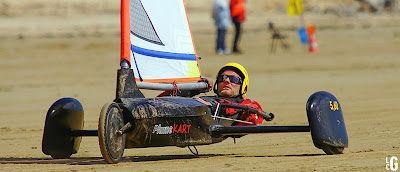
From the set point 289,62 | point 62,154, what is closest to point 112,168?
point 62,154

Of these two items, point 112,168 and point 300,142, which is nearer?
point 112,168

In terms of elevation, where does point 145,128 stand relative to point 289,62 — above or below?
above

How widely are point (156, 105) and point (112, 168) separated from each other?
2.45 ft

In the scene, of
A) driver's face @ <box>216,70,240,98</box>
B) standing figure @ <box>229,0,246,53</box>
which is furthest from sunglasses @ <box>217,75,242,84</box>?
standing figure @ <box>229,0,246,53</box>

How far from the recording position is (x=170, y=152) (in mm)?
9102

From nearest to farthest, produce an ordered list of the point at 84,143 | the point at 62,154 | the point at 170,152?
the point at 62,154
the point at 170,152
the point at 84,143

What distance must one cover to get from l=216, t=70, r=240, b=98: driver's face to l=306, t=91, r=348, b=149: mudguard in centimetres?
123

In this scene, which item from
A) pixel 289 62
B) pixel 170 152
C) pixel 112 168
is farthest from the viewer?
pixel 289 62

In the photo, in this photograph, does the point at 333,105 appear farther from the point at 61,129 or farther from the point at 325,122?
the point at 61,129

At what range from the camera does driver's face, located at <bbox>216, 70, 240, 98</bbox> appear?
8.94m

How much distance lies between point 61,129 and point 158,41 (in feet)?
5.89

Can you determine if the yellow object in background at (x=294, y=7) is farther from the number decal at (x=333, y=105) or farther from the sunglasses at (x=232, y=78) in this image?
the number decal at (x=333, y=105)

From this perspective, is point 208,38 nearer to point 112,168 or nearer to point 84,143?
point 84,143

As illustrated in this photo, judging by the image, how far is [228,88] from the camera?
895 centimetres
